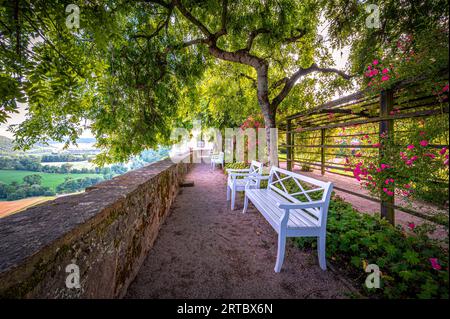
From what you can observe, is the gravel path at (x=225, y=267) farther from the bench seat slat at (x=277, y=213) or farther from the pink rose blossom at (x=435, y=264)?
the pink rose blossom at (x=435, y=264)

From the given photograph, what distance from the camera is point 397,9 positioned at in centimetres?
239

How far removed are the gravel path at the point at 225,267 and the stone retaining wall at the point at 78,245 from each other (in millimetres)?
322

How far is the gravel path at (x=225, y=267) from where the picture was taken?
181cm

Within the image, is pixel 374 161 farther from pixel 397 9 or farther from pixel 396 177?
pixel 397 9

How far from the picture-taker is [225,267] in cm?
219

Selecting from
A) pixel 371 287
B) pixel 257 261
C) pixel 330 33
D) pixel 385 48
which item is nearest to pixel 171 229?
pixel 257 261

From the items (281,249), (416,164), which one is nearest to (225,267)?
(281,249)

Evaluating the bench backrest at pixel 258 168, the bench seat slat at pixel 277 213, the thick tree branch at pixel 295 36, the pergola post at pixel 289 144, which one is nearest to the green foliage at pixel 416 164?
the bench seat slat at pixel 277 213

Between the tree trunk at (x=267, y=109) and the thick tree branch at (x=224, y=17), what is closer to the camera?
the thick tree branch at (x=224, y=17)

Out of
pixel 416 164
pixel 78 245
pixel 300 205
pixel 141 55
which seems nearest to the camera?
pixel 78 245

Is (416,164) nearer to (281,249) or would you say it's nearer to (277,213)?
(277,213)

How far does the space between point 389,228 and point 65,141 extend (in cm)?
766

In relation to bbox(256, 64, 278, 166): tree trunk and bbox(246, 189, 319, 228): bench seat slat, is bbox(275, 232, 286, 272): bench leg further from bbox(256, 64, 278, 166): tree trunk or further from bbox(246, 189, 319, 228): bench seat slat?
bbox(256, 64, 278, 166): tree trunk

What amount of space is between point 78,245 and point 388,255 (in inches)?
115
